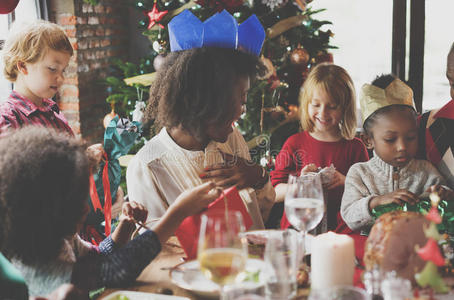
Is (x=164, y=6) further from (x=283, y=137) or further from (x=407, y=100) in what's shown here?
(x=407, y=100)

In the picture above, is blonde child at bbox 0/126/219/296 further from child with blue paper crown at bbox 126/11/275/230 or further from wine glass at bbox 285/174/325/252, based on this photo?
child with blue paper crown at bbox 126/11/275/230

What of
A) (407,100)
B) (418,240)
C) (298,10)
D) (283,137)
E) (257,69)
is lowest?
(283,137)

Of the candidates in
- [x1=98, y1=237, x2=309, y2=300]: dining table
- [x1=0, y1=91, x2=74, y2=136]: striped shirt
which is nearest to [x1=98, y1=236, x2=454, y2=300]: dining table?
[x1=98, y1=237, x2=309, y2=300]: dining table

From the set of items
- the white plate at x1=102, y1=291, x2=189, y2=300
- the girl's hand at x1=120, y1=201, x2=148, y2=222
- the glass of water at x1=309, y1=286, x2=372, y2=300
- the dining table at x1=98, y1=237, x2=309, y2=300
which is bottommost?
the dining table at x1=98, y1=237, x2=309, y2=300

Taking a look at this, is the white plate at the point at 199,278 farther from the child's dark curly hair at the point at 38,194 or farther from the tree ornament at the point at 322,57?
the tree ornament at the point at 322,57

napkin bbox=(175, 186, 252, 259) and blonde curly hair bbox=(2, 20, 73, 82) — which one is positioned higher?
blonde curly hair bbox=(2, 20, 73, 82)

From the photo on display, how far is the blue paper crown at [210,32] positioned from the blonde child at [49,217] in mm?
658

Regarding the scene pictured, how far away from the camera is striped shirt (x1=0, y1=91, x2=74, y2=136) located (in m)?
2.15

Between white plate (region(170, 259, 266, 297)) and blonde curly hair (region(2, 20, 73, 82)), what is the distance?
1.44 m

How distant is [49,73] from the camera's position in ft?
7.41

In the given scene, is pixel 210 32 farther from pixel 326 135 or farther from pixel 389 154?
pixel 326 135

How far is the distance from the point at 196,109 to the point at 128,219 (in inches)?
18.4

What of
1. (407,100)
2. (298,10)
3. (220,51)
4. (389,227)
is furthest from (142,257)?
(298,10)

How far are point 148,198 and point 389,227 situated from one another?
2.94 feet
